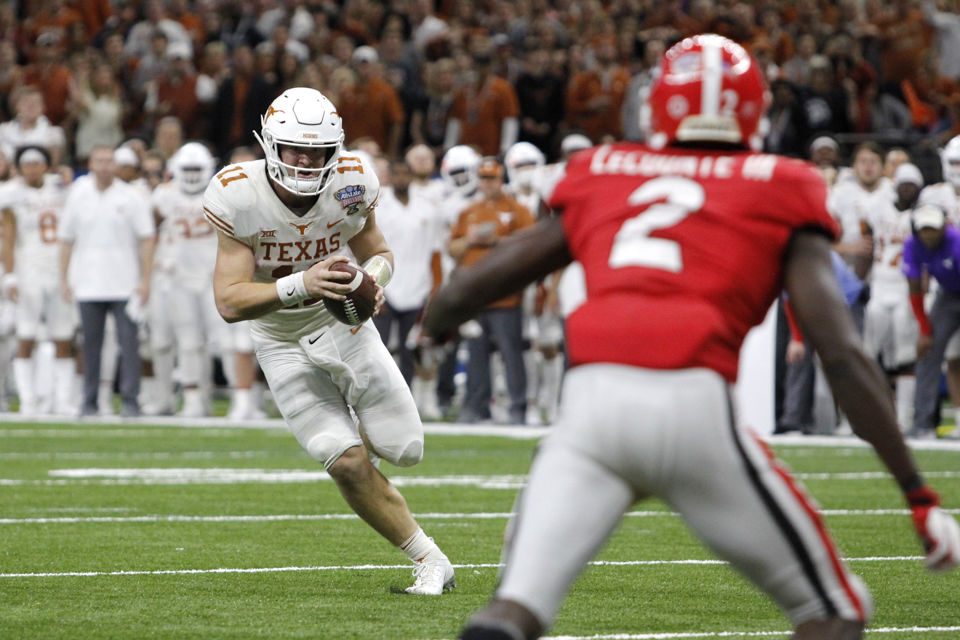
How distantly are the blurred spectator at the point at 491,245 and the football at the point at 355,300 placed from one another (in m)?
7.16

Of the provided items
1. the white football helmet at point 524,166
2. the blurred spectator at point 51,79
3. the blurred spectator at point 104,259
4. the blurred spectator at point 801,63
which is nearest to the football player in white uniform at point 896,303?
the white football helmet at point 524,166

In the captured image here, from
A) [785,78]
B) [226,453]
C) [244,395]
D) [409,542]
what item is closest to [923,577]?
[409,542]

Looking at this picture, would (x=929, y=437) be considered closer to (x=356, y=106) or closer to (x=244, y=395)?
(x=244, y=395)

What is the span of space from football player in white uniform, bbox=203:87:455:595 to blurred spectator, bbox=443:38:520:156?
33.2ft

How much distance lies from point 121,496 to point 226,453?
2.38 m

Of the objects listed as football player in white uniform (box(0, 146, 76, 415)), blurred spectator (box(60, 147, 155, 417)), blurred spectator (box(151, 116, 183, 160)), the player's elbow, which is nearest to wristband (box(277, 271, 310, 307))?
the player's elbow

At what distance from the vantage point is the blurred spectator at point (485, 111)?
1577 cm

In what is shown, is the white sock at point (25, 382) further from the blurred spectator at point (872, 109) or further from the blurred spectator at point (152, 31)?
the blurred spectator at point (872, 109)

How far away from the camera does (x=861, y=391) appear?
2994mm

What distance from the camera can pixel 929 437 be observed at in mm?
11664

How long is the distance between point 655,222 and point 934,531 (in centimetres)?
76

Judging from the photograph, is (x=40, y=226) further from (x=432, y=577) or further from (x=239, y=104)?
(x=432, y=577)

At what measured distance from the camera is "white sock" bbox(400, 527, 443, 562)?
5.52 meters

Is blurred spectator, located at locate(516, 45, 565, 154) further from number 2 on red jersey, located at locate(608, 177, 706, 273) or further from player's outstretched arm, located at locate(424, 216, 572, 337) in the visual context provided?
number 2 on red jersey, located at locate(608, 177, 706, 273)
